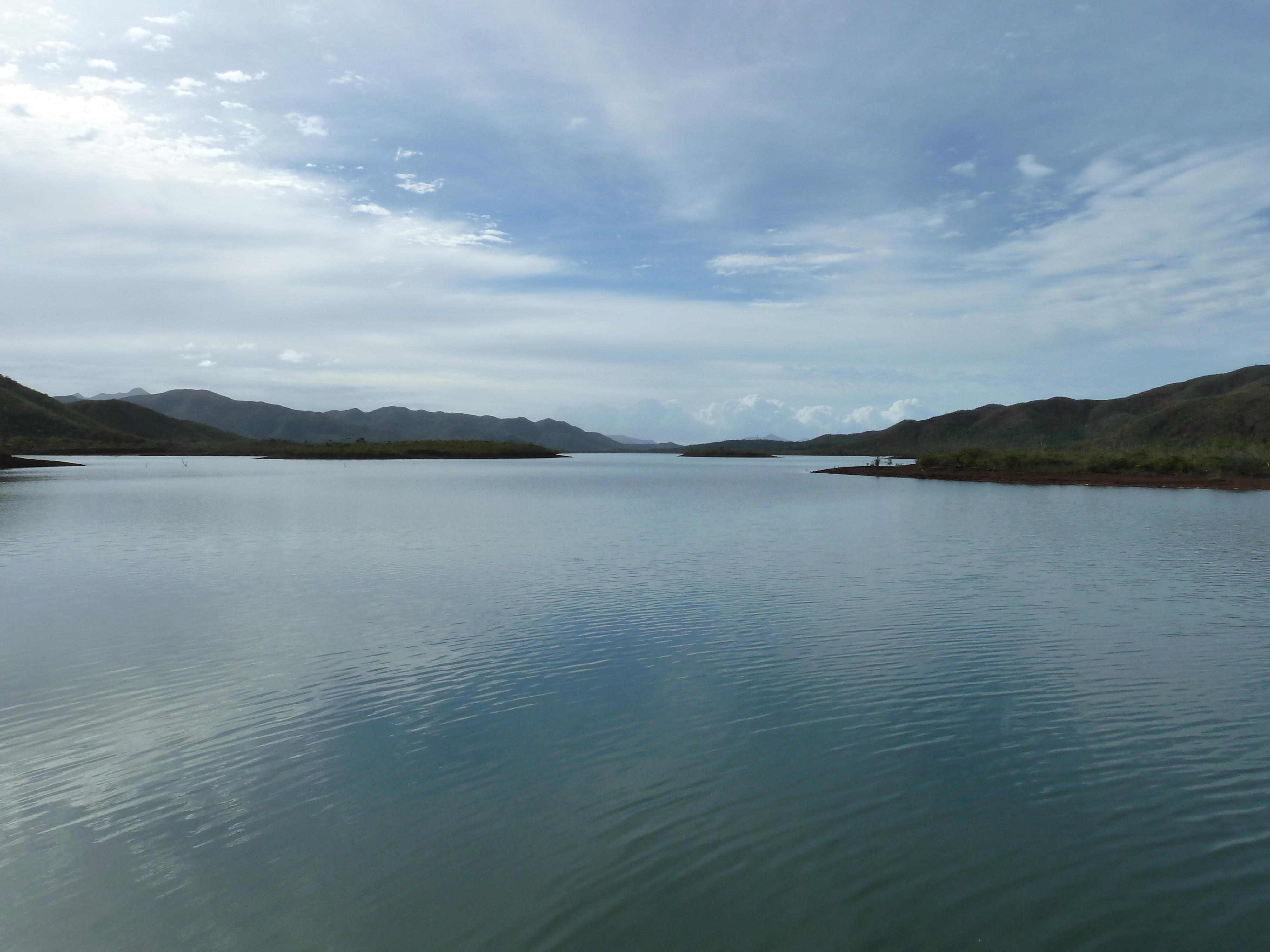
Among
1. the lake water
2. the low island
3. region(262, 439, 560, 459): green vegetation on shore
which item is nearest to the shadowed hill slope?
region(262, 439, 560, 459): green vegetation on shore

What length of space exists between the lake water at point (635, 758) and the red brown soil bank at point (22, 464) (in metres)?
107

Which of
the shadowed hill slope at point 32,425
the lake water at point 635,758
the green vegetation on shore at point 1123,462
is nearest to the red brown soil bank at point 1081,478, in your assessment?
the green vegetation on shore at point 1123,462

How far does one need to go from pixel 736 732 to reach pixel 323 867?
5.59 m

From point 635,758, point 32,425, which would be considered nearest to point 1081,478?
point 635,758

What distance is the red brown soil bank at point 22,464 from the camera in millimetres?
108625

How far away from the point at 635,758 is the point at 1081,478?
8121 cm

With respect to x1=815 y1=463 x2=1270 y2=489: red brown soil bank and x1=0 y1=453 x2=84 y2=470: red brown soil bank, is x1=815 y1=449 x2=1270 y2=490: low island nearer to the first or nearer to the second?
x1=815 y1=463 x2=1270 y2=489: red brown soil bank

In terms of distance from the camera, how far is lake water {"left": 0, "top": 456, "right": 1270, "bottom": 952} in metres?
6.83

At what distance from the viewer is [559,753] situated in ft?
34.1

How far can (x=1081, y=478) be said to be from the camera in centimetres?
7844

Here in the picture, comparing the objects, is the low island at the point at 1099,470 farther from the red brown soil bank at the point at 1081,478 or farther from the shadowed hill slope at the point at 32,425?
the shadowed hill slope at the point at 32,425

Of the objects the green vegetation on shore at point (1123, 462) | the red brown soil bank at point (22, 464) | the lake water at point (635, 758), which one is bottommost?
the lake water at point (635, 758)

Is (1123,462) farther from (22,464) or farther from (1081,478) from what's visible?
(22,464)

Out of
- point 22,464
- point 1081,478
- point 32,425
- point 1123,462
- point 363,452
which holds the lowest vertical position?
point 22,464
